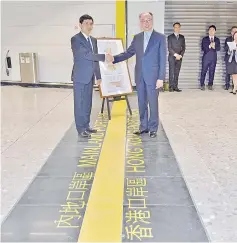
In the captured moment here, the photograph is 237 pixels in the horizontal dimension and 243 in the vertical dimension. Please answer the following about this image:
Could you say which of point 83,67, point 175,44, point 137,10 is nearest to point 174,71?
point 175,44

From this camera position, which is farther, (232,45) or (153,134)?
(232,45)

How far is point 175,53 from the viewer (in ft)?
28.5

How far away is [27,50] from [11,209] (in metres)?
7.71

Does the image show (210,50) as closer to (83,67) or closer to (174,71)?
(174,71)

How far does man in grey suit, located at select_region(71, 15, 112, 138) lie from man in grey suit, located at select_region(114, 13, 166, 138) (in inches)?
18.4

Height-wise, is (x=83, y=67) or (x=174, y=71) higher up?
(x=83, y=67)

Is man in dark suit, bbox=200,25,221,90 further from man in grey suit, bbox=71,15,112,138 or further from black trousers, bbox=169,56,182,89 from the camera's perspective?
man in grey suit, bbox=71,15,112,138

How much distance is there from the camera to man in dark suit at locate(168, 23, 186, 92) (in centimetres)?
866

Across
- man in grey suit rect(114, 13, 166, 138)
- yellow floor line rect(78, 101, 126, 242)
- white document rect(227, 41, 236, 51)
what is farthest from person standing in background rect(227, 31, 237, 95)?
yellow floor line rect(78, 101, 126, 242)

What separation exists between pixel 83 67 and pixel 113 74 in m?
1.44

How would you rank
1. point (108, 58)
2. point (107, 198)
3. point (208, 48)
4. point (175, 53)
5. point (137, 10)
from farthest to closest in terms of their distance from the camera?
point (208, 48) < point (175, 53) < point (137, 10) < point (108, 58) < point (107, 198)

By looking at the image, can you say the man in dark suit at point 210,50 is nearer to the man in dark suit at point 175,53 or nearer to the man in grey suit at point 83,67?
the man in dark suit at point 175,53

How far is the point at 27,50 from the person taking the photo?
9.88 m

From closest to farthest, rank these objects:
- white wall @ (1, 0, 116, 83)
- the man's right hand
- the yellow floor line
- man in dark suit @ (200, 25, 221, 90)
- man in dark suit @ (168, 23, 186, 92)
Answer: the yellow floor line, the man's right hand, man in dark suit @ (168, 23, 186, 92), man in dark suit @ (200, 25, 221, 90), white wall @ (1, 0, 116, 83)
